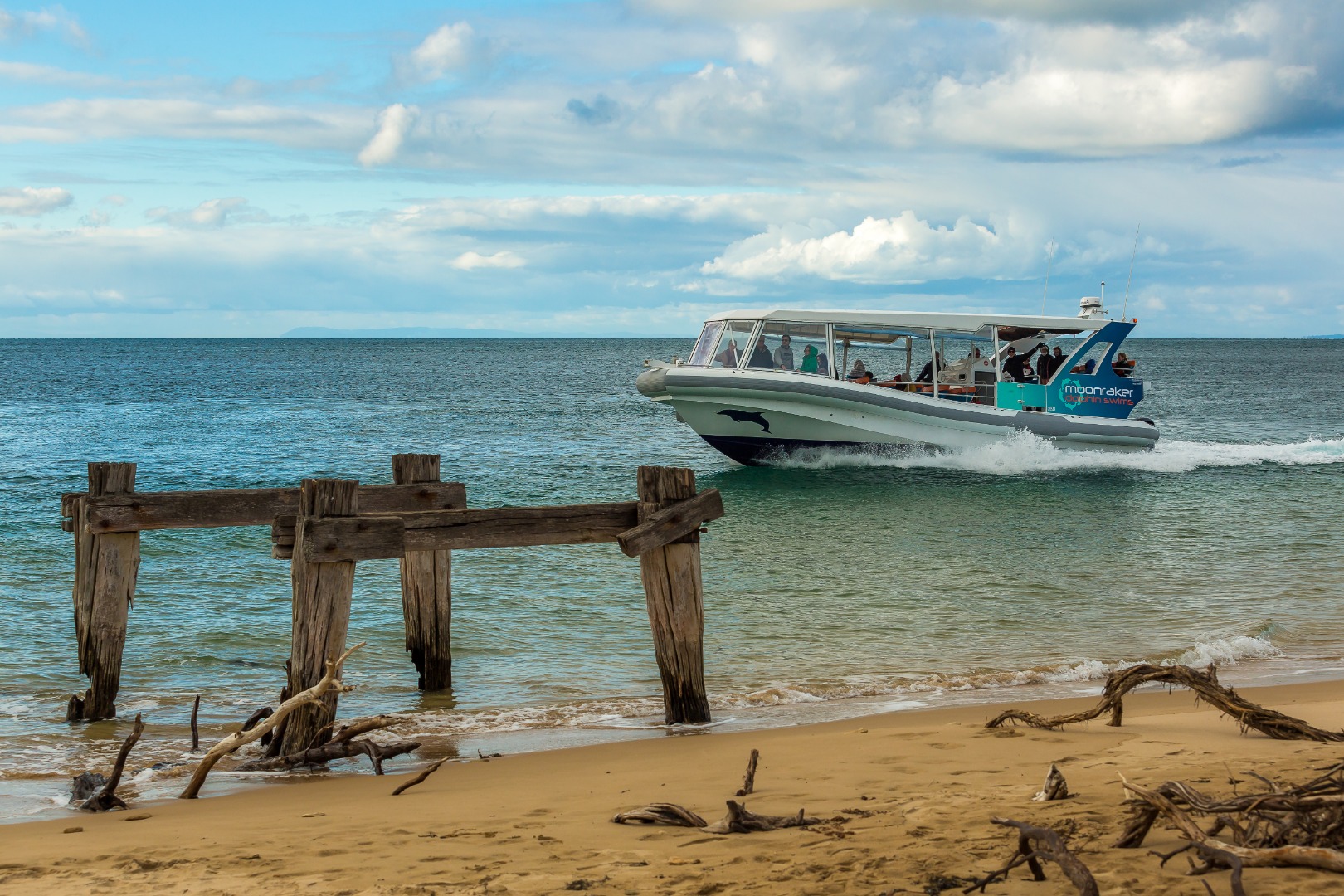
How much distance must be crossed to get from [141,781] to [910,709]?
4.76 meters

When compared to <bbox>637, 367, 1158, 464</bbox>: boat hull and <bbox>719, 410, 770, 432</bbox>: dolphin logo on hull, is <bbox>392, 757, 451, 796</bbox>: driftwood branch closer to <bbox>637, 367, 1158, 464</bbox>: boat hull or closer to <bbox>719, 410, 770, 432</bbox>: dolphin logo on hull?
<bbox>637, 367, 1158, 464</bbox>: boat hull

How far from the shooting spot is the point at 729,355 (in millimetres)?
21359

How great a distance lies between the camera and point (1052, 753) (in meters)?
5.94

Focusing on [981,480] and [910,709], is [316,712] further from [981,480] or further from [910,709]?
[981,480]

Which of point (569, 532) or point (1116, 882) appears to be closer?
point (1116, 882)

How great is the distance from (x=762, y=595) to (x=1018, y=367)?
12138 millimetres

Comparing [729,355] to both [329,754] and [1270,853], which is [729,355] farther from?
[1270,853]

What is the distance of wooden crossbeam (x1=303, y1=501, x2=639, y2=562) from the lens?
20.8 feet

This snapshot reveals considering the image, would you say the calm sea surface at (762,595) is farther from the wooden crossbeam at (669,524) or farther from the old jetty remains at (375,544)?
the wooden crossbeam at (669,524)

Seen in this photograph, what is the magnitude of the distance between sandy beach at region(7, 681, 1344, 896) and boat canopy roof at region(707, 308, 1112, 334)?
14.6m

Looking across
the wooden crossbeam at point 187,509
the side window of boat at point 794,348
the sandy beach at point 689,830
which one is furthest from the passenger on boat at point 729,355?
the sandy beach at point 689,830

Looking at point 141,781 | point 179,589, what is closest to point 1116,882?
point 141,781

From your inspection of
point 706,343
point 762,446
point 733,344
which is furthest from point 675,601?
point 762,446

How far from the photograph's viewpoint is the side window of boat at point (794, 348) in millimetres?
21156
